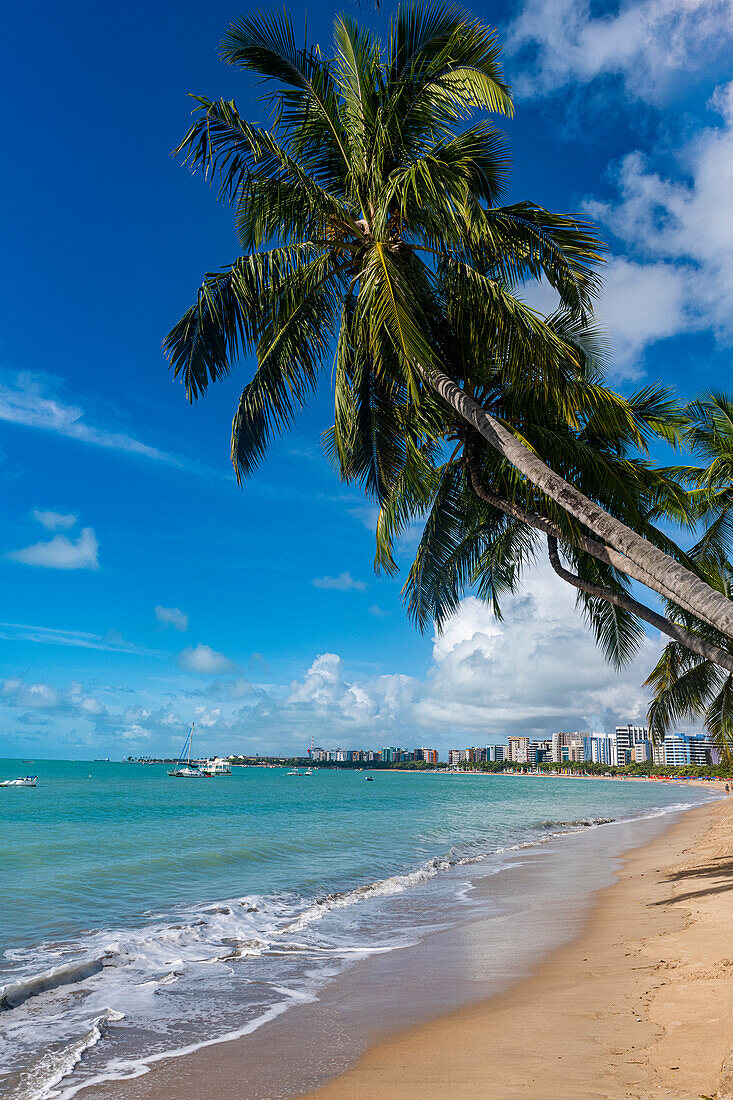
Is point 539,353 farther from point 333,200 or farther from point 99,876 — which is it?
point 99,876

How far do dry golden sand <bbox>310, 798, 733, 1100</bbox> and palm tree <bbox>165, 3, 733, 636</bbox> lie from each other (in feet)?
13.9

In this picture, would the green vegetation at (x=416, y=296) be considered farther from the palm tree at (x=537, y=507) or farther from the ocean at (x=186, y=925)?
the ocean at (x=186, y=925)

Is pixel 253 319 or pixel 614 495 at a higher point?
pixel 253 319

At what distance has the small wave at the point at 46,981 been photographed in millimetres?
6906

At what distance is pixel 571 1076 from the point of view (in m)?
4.13

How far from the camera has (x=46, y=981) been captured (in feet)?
24.5

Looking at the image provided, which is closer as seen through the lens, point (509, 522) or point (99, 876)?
point (509, 522)

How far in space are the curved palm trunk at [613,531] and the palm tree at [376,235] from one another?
0.04 metres

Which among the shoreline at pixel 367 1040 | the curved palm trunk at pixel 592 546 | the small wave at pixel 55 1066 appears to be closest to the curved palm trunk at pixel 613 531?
the curved palm trunk at pixel 592 546

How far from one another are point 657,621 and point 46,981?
24.6 ft

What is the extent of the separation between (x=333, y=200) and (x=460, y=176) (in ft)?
4.74

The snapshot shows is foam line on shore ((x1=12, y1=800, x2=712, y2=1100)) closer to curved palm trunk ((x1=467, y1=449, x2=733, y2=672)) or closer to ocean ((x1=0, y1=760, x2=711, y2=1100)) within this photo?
ocean ((x1=0, y1=760, x2=711, y2=1100))

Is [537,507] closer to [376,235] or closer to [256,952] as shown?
[376,235]

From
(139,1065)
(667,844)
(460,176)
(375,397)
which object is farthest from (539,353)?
(667,844)
